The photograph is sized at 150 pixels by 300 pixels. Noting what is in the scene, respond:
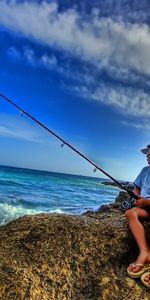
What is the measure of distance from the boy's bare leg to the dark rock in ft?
0.86

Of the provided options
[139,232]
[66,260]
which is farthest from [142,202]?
[66,260]

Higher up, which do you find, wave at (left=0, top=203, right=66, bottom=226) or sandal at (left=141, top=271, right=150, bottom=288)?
sandal at (left=141, top=271, right=150, bottom=288)

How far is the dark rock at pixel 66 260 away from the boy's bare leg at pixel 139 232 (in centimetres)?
26

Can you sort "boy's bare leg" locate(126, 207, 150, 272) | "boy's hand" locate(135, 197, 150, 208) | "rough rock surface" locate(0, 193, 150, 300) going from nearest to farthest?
"rough rock surface" locate(0, 193, 150, 300) < "boy's bare leg" locate(126, 207, 150, 272) < "boy's hand" locate(135, 197, 150, 208)

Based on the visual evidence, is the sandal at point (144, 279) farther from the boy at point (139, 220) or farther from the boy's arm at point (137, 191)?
the boy's arm at point (137, 191)

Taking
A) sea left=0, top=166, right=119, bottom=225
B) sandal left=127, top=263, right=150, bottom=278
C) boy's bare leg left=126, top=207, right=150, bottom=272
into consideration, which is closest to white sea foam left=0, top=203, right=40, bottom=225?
sea left=0, top=166, right=119, bottom=225

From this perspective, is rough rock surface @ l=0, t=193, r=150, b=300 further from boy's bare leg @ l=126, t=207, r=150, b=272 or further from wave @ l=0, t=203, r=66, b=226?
wave @ l=0, t=203, r=66, b=226

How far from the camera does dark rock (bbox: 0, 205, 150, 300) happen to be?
458cm

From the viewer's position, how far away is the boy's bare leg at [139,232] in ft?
16.3

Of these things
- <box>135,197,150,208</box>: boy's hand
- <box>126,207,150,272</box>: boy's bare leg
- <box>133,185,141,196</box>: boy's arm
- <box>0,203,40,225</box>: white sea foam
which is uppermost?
<box>133,185,141,196</box>: boy's arm

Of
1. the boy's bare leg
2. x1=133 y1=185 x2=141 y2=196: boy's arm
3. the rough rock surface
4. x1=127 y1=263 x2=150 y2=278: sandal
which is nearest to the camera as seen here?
the rough rock surface

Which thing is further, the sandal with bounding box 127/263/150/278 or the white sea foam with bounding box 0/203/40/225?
the white sea foam with bounding box 0/203/40/225

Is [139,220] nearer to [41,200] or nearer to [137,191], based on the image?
[137,191]

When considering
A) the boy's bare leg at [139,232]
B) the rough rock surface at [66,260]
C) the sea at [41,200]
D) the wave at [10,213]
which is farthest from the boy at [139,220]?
the wave at [10,213]
